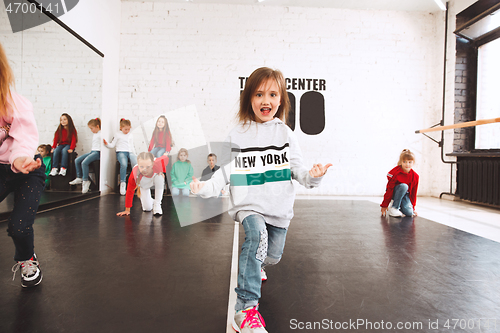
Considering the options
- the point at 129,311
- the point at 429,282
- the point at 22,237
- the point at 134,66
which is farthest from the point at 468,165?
the point at 134,66

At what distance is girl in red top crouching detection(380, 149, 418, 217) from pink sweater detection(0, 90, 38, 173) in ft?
10.9

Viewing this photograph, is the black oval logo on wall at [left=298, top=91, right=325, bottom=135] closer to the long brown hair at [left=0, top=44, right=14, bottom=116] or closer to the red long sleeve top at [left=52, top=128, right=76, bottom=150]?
the red long sleeve top at [left=52, top=128, right=76, bottom=150]

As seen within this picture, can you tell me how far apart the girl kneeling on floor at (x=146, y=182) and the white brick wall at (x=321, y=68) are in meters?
2.22

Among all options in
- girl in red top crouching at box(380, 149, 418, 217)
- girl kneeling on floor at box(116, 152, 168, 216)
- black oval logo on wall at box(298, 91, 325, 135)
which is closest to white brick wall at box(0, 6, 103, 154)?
girl kneeling on floor at box(116, 152, 168, 216)

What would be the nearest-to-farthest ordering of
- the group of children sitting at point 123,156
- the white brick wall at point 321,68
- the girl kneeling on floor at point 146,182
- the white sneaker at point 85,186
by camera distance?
the girl kneeling on floor at point 146,182 < the group of children sitting at point 123,156 < the white sneaker at point 85,186 < the white brick wall at point 321,68

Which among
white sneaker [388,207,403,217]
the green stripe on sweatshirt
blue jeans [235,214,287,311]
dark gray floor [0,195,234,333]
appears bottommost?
dark gray floor [0,195,234,333]

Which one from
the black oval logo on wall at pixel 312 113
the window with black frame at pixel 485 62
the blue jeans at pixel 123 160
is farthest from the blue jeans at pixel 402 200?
the blue jeans at pixel 123 160

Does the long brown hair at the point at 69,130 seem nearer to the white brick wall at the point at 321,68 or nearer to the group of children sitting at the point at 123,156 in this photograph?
the group of children sitting at the point at 123,156

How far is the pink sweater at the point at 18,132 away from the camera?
1221 mm

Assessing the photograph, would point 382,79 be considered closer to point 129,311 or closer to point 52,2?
point 52,2

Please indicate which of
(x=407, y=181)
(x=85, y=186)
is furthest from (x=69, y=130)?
(x=407, y=181)

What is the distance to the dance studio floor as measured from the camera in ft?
3.60

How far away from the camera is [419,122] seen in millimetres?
5480

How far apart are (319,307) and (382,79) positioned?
527cm
